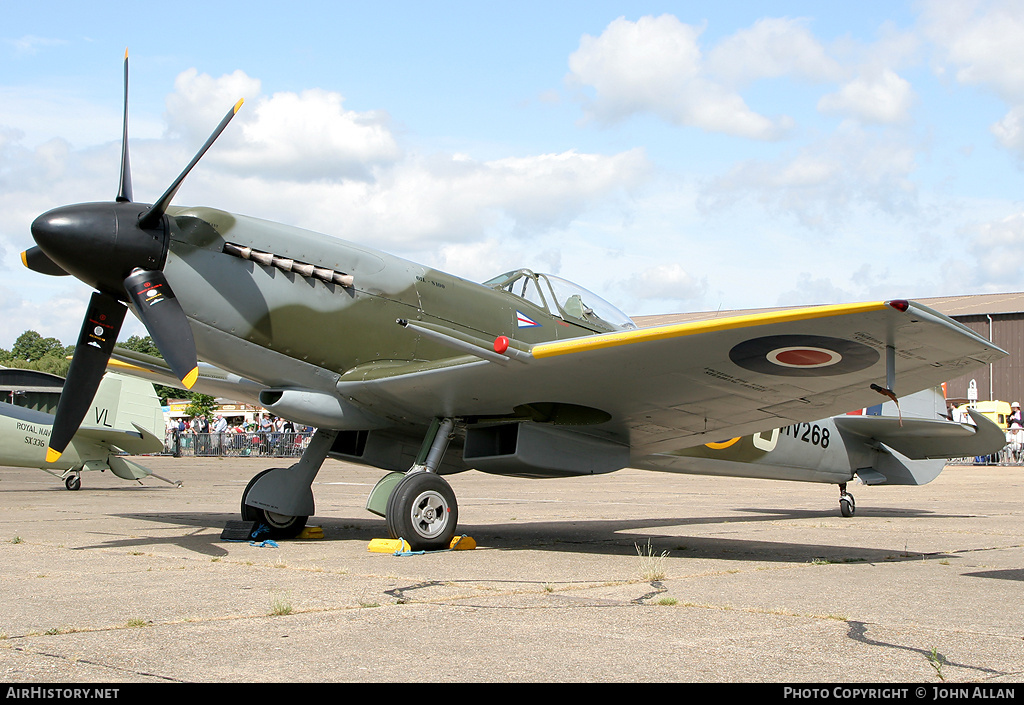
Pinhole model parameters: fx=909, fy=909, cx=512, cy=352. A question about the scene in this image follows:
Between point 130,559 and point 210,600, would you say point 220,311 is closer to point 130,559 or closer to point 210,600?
point 130,559

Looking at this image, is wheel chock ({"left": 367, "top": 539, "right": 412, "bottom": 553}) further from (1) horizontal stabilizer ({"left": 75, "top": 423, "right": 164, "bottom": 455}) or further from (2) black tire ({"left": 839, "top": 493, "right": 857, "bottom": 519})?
(1) horizontal stabilizer ({"left": 75, "top": 423, "right": 164, "bottom": 455})

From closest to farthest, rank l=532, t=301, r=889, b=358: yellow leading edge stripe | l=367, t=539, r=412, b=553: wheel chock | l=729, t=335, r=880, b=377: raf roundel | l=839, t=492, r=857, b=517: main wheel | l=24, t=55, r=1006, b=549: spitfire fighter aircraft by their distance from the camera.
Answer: l=532, t=301, r=889, b=358: yellow leading edge stripe < l=729, t=335, r=880, b=377: raf roundel < l=24, t=55, r=1006, b=549: spitfire fighter aircraft < l=367, t=539, r=412, b=553: wheel chock < l=839, t=492, r=857, b=517: main wheel

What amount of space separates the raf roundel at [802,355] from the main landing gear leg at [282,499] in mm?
4238

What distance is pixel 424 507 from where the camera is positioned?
23.6ft

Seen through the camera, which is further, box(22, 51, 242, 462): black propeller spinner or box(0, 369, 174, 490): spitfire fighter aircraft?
box(0, 369, 174, 490): spitfire fighter aircraft

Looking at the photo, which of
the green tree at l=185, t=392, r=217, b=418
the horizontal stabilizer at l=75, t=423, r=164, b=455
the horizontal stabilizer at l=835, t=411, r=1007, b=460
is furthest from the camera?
the green tree at l=185, t=392, r=217, b=418

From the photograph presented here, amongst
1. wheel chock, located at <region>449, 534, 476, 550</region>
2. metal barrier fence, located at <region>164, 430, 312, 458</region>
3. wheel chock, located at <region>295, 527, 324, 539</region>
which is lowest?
wheel chock, located at <region>295, 527, 324, 539</region>

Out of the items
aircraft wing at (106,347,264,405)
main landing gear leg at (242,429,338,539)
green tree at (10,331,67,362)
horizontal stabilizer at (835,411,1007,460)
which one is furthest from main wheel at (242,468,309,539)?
green tree at (10,331,67,362)

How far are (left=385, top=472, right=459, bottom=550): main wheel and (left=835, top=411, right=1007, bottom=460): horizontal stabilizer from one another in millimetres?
6367

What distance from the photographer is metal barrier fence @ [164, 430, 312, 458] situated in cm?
3728

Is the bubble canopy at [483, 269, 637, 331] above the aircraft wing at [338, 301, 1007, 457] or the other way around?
above

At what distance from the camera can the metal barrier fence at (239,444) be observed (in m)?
37.3

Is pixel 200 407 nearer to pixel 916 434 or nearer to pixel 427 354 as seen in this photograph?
pixel 916 434

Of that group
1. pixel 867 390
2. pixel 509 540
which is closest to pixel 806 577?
pixel 867 390
